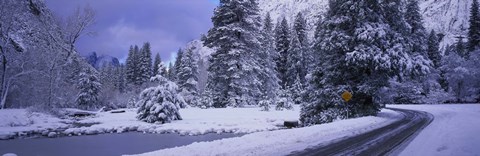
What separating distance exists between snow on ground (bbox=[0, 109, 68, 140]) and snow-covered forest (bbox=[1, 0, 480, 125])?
458cm

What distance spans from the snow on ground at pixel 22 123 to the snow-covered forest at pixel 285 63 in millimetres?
4580

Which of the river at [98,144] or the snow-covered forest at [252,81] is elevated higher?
the snow-covered forest at [252,81]

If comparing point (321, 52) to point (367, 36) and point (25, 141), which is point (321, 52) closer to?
point (367, 36)

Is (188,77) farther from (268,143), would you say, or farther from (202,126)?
(268,143)

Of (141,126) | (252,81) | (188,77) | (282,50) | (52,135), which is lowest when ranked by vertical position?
(52,135)

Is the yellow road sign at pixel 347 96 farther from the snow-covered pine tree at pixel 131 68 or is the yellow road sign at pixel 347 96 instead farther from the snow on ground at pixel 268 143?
the snow-covered pine tree at pixel 131 68

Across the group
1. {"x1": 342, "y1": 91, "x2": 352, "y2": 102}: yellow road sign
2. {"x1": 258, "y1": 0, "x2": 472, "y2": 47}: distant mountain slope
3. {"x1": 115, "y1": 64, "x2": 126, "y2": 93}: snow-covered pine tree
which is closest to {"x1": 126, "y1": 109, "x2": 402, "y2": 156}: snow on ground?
{"x1": 342, "y1": 91, "x2": 352, "y2": 102}: yellow road sign

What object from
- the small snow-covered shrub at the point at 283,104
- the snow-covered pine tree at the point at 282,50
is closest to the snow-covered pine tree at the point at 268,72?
→ the snow-covered pine tree at the point at 282,50

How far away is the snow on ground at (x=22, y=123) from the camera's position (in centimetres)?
1633

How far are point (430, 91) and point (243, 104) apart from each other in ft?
115

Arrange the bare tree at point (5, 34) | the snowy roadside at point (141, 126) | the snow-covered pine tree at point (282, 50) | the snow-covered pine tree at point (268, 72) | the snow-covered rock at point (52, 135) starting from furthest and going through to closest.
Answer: the snow-covered pine tree at point (282, 50), the snow-covered pine tree at point (268, 72), the bare tree at point (5, 34), the snowy roadside at point (141, 126), the snow-covered rock at point (52, 135)

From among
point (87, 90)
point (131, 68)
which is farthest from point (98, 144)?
point (131, 68)

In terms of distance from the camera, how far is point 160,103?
20297mm

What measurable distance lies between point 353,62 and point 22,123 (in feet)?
65.8
